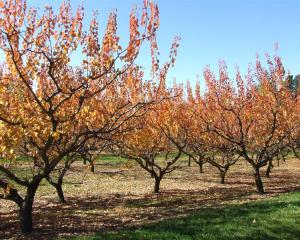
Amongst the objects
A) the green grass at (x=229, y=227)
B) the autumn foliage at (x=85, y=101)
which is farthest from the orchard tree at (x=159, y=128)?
the green grass at (x=229, y=227)

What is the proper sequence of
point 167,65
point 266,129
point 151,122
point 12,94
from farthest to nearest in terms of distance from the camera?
point 266,129 < point 151,122 < point 167,65 < point 12,94

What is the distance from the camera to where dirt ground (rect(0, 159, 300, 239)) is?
16516mm

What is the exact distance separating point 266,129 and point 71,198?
16.5 metres

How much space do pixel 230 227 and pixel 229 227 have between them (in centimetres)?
3

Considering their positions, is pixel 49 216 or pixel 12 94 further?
pixel 49 216

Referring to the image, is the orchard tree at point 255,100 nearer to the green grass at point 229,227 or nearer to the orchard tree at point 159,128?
the orchard tree at point 159,128

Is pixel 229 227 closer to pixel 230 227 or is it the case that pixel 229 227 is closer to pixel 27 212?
pixel 230 227

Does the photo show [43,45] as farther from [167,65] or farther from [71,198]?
[71,198]

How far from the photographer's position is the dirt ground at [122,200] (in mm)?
16516

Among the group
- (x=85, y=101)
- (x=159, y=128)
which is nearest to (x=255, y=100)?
(x=159, y=128)

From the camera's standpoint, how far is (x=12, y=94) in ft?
47.7

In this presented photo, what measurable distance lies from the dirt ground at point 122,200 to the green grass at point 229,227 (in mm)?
2169

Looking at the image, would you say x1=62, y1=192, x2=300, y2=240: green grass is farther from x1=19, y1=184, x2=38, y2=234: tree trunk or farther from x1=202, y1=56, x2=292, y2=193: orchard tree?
x1=202, y1=56, x2=292, y2=193: orchard tree

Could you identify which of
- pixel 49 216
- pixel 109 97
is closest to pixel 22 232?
pixel 49 216
